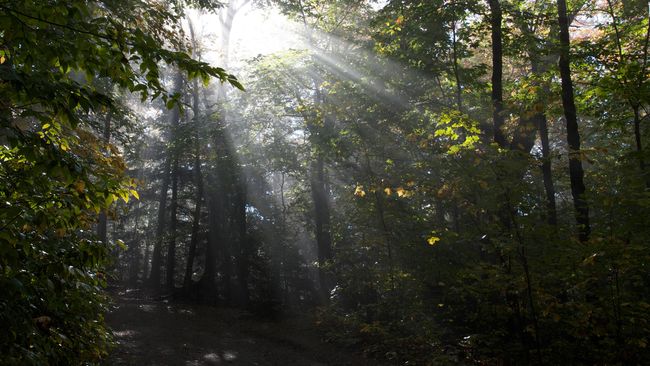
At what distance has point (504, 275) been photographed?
6.55 m

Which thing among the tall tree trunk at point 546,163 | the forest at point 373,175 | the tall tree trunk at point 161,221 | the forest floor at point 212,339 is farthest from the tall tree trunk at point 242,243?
the tall tree trunk at point 546,163

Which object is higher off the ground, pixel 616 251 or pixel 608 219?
pixel 608 219

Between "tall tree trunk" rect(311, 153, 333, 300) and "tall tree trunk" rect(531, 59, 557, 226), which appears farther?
"tall tree trunk" rect(311, 153, 333, 300)

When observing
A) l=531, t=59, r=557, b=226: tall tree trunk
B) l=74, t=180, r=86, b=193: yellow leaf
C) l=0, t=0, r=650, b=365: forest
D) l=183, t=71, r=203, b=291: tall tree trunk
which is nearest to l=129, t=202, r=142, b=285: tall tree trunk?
l=0, t=0, r=650, b=365: forest

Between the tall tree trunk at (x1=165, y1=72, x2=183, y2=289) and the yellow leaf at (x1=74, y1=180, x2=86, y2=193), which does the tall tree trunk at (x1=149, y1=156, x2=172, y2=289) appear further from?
the yellow leaf at (x1=74, y1=180, x2=86, y2=193)

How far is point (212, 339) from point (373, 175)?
7.64 meters

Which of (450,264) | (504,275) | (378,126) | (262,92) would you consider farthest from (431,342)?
(262,92)

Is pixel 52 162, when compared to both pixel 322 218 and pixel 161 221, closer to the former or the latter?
pixel 322 218

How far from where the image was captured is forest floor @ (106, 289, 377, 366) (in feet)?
37.4

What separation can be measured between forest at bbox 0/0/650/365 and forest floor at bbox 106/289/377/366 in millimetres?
566

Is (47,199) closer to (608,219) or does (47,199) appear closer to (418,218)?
(608,219)

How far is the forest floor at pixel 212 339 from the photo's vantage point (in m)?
11.4

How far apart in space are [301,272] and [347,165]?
10.8m

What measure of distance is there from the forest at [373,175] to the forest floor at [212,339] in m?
0.57
